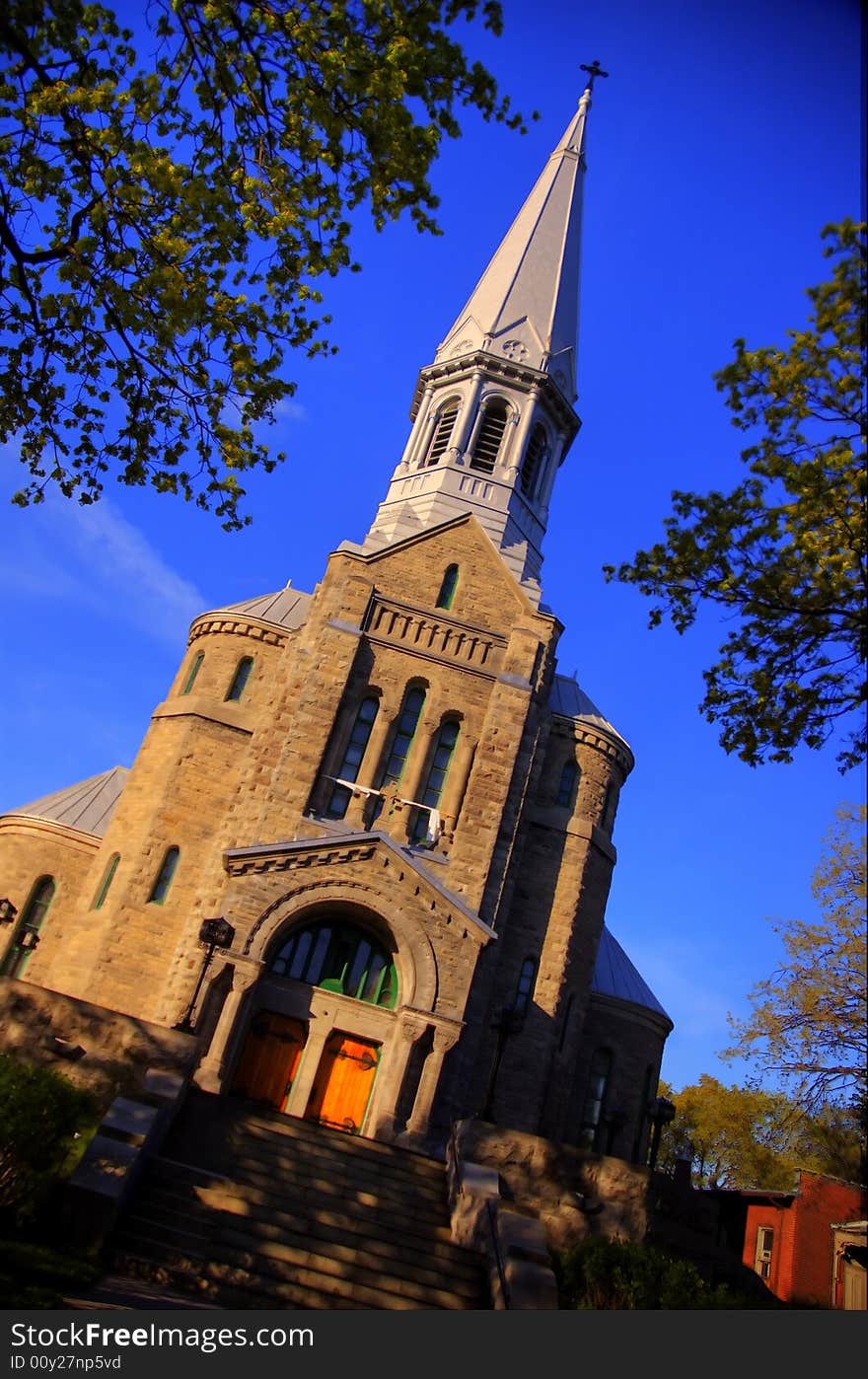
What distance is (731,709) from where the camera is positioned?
12648 millimetres

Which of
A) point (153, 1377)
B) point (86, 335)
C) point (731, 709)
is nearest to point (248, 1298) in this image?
point (153, 1377)

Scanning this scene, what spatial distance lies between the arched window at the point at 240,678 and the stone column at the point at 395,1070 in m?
10.4

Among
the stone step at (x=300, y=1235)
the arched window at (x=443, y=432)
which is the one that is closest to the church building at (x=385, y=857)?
the arched window at (x=443, y=432)

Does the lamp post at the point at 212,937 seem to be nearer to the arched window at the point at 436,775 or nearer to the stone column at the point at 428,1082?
the stone column at the point at 428,1082

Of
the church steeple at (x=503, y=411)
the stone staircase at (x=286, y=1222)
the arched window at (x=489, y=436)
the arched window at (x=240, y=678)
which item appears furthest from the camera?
the arched window at (x=489, y=436)

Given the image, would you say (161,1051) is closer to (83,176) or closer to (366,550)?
(83,176)

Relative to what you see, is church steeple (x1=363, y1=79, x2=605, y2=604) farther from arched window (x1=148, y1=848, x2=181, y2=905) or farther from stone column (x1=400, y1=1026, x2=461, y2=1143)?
stone column (x1=400, y1=1026, x2=461, y2=1143)

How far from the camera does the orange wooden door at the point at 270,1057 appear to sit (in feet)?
68.2

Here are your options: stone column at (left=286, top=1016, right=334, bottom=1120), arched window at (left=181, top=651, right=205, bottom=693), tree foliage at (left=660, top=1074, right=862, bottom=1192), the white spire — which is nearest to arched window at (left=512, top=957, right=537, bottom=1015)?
stone column at (left=286, top=1016, right=334, bottom=1120)

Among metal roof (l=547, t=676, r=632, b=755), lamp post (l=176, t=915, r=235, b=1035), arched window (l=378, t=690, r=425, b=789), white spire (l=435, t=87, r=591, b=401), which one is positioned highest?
white spire (l=435, t=87, r=591, b=401)

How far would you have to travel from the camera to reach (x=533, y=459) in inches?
1320

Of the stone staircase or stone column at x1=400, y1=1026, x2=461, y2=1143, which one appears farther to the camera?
stone column at x1=400, y1=1026, x2=461, y2=1143

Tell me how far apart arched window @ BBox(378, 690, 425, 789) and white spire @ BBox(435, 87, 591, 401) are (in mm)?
13499

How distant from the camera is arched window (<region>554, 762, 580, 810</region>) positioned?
90.1 ft
